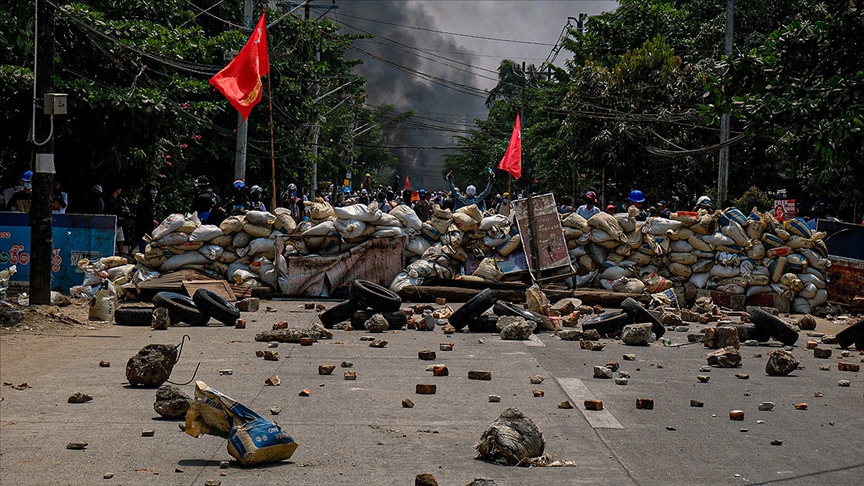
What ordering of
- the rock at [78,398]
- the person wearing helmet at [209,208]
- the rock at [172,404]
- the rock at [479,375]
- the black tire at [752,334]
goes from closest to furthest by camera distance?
1. the rock at [172,404]
2. the rock at [78,398]
3. the rock at [479,375]
4. the black tire at [752,334]
5. the person wearing helmet at [209,208]

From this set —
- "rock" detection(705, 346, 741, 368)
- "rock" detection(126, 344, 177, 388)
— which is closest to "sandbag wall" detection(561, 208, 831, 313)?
"rock" detection(705, 346, 741, 368)

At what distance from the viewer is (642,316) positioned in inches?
461

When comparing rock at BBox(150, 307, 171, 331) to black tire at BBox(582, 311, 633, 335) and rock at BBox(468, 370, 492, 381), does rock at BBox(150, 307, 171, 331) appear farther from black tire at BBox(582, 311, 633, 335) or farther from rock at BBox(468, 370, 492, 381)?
black tire at BBox(582, 311, 633, 335)

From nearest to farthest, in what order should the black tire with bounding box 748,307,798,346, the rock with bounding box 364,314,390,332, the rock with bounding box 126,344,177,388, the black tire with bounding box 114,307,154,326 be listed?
the rock with bounding box 126,344,177,388 < the black tire with bounding box 748,307,798,346 < the rock with bounding box 364,314,390,332 < the black tire with bounding box 114,307,154,326

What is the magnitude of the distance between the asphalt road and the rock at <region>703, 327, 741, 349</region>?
0.20 m

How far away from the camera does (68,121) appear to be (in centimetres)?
1725

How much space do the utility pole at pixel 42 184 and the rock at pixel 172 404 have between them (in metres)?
6.83

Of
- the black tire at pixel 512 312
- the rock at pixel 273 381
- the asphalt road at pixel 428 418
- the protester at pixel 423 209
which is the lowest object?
the asphalt road at pixel 428 418

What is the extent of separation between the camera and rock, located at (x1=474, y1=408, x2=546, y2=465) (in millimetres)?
5523

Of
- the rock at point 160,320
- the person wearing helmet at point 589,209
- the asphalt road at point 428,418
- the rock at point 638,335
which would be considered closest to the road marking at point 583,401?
the asphalt road at point 428,418

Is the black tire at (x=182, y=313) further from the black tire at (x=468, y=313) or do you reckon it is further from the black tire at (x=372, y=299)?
the black tire at (x=468, y=313)

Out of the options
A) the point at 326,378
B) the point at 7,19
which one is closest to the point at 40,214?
the point at 7,19

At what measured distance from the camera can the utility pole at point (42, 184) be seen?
1265cm

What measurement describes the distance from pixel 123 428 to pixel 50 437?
44 cm
